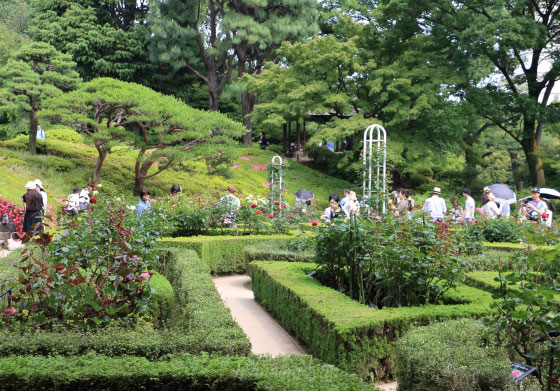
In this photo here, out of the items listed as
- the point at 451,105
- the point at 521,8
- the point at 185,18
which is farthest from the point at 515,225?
the point at 185,18

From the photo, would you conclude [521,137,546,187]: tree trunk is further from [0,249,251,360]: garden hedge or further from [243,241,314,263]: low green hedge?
[0,249,251,360]: garden hedge

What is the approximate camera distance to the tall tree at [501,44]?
2028cm

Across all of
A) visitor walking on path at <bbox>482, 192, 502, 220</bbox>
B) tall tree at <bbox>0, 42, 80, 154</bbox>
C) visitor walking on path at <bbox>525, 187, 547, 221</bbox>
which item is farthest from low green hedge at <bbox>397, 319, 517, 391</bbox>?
tall tree at <bbox>0, 42, 80, 154</bbox>

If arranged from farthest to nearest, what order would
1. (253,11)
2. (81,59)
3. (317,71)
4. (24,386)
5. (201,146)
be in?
(253,11)
(81,59)
(317,71)
(201,146)
(24,386)

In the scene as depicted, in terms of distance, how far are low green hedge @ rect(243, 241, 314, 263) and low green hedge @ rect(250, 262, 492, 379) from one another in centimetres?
226

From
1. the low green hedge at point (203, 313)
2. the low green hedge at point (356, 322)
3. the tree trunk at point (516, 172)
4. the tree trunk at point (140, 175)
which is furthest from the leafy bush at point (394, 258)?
the tree trunk at point (516, 172)

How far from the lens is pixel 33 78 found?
19.4 meters

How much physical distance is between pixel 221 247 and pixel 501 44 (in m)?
15.7

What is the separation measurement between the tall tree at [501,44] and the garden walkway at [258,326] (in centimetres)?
1547

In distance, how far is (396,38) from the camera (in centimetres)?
2411

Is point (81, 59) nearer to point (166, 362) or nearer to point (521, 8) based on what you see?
point (521, 8)

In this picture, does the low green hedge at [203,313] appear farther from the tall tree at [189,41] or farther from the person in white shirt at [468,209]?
the tall tree at [189,41]

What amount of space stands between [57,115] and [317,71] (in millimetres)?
11204

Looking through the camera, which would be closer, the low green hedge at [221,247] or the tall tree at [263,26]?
the low green hedge at [221,247]
